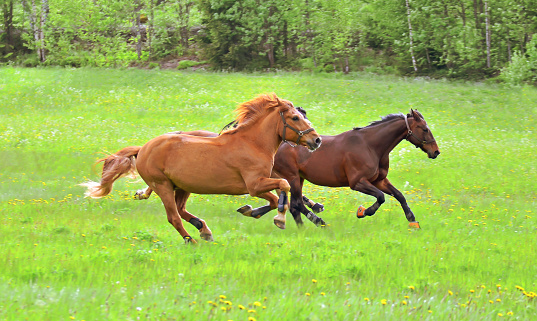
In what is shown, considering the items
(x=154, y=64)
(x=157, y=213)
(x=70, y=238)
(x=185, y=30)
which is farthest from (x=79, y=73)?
(x=70, y=238)

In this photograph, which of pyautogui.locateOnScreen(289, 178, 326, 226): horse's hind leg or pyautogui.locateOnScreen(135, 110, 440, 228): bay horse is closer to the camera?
pyautogui.locateOnScreen(289, 178, 326, 226): horse's hind leg

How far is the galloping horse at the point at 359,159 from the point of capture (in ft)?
34.0

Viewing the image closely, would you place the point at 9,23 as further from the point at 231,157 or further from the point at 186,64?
the point at 231,157

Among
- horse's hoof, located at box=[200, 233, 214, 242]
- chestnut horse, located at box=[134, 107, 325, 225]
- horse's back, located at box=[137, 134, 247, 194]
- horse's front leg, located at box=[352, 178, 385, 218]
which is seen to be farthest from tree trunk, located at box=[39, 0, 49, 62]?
horse's hoof, located at box=[200, 233, 214, 242]

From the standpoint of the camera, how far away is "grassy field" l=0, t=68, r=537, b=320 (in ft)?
17.0

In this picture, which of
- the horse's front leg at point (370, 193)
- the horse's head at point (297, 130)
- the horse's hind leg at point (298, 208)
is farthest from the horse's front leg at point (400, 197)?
the horse's head at point (297, 130)

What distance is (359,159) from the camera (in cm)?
1042

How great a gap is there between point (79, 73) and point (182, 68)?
1059 centimetres

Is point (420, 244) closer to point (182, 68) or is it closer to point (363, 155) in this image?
point (363, 155)

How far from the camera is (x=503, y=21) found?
37.8 m

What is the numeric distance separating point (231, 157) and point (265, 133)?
634mm

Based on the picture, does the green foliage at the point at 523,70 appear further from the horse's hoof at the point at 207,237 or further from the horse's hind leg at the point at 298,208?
the horse's hoof at the point at 207,237

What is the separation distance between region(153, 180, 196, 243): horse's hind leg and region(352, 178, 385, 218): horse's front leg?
3.46 m

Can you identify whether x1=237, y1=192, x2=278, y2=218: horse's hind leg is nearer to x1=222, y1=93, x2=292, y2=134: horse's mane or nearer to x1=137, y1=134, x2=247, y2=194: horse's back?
x1=137, y1=134, x2=247, y2=194: horse's back
